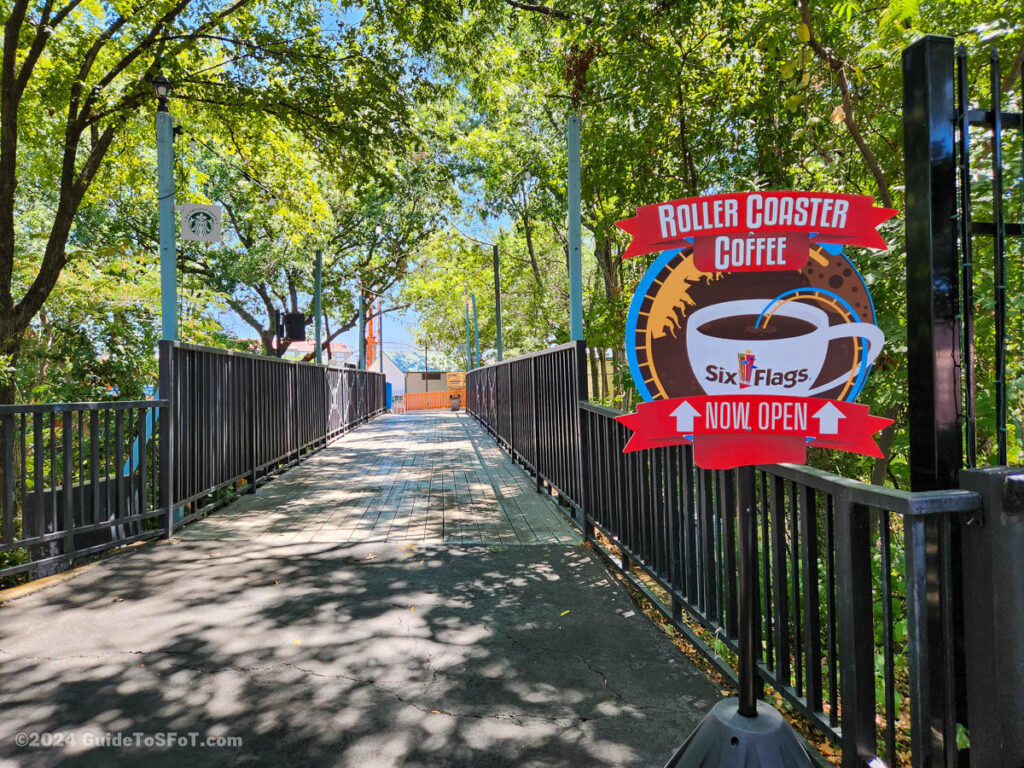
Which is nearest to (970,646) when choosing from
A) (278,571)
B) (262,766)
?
(262,766)

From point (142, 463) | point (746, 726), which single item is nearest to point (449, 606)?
point (746, 726)

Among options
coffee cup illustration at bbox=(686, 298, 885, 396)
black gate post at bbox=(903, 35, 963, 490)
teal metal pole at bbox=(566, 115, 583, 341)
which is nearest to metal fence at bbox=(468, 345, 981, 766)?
black gate post at bbox=(903, 35, 963, 490)

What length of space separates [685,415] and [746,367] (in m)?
0.22

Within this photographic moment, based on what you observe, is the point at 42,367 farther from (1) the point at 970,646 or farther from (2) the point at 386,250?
(2) the point at 386,250

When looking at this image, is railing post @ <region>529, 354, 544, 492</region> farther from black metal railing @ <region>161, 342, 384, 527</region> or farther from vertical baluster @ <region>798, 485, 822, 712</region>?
vertical baluster @ <region>798, 485, 822, 712</region>

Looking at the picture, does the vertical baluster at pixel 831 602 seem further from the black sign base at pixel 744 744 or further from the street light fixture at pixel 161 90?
the street light fixture at pixel 161 90

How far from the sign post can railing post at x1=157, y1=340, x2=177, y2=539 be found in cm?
509

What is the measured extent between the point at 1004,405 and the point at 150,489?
614 cm

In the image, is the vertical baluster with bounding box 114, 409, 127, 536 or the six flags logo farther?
the vertical baluster with bounding box 114, 409, 127, 536

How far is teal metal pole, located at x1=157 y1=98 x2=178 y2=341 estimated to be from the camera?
5930 millimetres

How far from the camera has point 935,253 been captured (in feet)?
6.24

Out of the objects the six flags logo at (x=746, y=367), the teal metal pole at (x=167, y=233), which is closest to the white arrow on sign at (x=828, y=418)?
the six flags logo at (x=746, y=367)

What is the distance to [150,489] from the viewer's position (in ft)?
19.0

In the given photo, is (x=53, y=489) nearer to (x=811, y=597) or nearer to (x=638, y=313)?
(x=638, y=313)
